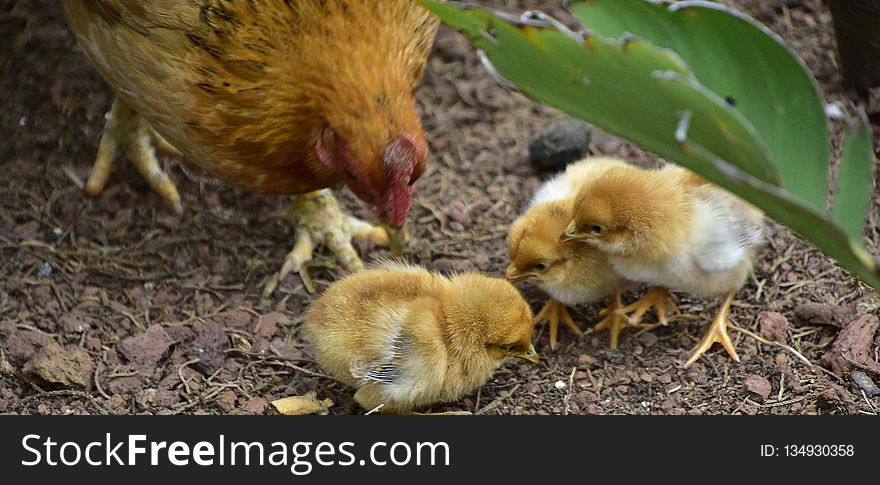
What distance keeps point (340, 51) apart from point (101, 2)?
93 cm

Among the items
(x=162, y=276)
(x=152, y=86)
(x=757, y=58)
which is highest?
(x=757, y=58)

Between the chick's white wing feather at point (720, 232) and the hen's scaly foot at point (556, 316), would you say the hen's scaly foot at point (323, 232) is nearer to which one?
the hen's scaly foot at point (556, 316)

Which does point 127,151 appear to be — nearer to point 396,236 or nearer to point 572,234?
point 396,236

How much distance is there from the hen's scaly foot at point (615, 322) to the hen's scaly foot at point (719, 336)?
22 centimetres

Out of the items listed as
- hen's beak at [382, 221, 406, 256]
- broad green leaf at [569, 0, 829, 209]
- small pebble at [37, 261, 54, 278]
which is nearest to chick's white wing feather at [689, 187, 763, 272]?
hen's beak at [382, 221, 406, 256]

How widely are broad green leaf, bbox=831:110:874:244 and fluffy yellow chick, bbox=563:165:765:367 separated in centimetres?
127

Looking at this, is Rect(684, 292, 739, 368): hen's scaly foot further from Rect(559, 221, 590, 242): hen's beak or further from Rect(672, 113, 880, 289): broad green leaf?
Rect(672, 113, 880, 289): broad green leaf

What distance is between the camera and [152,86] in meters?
3.55

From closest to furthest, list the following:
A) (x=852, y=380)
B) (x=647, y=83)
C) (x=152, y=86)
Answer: (x=647, y=83) < (x=852, y=380) < (x=152, y=86)

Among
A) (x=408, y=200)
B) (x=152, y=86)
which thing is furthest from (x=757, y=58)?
(x=152, y=86)

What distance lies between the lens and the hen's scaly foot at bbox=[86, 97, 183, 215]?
436cm

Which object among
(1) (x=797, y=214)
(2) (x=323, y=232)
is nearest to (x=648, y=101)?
(1) (x=797, y=214)

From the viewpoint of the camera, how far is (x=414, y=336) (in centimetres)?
323
